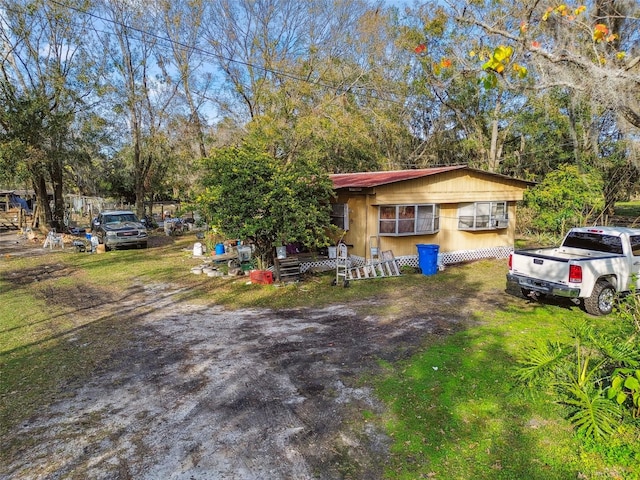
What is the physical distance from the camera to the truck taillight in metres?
7.40

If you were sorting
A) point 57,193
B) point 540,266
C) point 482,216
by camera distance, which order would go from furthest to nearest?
point 57,193, point 482,216, point 540,266

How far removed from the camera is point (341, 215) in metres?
13.6

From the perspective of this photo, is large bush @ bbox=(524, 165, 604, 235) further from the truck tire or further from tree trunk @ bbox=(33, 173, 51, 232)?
tree trunk @ bbox=(33, 173, 51, 232)

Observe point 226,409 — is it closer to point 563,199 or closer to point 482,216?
point 482,216

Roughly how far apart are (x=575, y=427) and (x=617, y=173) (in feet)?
76.6

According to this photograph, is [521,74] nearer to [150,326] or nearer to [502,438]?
[502,438]

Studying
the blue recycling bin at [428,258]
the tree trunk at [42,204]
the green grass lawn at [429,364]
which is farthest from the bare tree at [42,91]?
the blue recycling bin at [428,258]

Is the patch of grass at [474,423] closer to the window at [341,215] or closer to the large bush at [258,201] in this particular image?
the large bush at [258,201]

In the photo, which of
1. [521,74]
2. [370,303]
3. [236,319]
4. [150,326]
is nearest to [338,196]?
[370,303]

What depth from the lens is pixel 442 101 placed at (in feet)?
90.5

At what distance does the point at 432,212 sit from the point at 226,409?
1066 cm

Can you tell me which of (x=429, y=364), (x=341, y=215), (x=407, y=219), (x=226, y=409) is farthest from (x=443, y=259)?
(x=226, y=409)

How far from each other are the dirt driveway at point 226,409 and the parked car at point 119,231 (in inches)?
444

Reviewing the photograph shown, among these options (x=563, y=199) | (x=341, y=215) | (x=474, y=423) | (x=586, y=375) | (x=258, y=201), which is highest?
(x=563, y=199)
